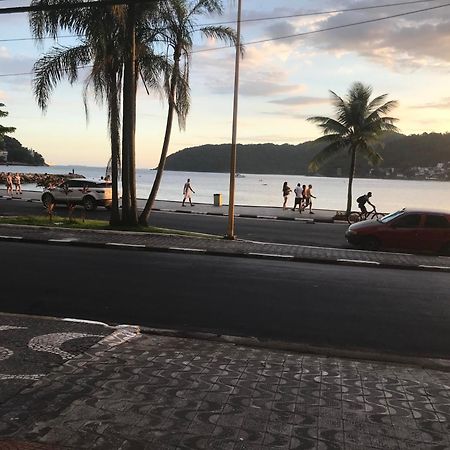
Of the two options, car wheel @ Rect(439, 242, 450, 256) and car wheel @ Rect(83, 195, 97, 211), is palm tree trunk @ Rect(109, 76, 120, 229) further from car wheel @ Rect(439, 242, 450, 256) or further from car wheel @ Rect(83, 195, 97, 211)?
car wheel @ Rect(439, 242, 450, 256)

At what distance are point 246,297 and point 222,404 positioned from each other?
16.4 ft

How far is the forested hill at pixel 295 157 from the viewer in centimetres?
10311

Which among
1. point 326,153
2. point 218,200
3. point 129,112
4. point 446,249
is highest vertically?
point 129,112

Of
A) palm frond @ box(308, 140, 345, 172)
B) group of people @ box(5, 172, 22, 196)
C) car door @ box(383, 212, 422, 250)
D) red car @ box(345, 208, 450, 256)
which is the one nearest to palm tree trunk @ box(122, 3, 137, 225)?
red car @ box(345, 208, 450, 256)

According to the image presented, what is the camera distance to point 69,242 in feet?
51.9

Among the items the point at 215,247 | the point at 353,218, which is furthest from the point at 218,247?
the point at 353,218

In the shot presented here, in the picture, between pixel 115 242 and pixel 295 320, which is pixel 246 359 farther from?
pixel 115 242

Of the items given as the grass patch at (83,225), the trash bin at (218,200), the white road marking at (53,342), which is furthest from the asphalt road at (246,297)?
the trash bin at (218,200)

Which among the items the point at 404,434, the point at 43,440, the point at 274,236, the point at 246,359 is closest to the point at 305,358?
the point at 246,359

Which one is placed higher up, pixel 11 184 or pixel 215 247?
pixel 11 184

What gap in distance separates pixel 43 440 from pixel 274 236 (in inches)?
664

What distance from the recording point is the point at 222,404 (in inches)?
184

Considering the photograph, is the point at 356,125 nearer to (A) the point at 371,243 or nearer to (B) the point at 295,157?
(A) the point at 371,243

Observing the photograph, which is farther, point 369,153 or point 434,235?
point 369,153
